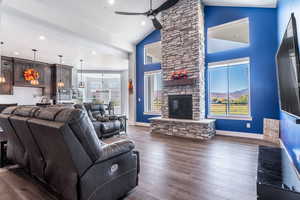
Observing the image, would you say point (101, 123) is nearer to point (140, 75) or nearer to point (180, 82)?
point (180, 82)

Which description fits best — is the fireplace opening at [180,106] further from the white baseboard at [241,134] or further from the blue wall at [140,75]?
the blue wall at [140,75]

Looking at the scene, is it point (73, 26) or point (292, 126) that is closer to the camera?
point (292, 126)

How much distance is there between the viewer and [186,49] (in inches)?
214

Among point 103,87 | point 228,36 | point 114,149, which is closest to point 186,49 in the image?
point 228,36

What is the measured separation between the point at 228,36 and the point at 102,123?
510 cm

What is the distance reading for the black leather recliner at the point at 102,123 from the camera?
15.4 feet

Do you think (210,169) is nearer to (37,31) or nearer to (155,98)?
(155,98)

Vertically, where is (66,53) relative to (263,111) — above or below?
above

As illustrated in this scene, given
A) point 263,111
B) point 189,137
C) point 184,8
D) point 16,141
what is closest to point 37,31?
point 16,141

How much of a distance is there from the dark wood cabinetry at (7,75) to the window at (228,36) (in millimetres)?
8174

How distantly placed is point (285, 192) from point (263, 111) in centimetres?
400

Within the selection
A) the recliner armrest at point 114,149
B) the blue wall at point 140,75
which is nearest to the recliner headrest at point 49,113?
the recliner armrest at point 114,149

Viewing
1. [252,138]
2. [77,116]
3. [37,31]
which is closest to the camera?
[77,116]

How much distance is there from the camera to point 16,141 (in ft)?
7.91
